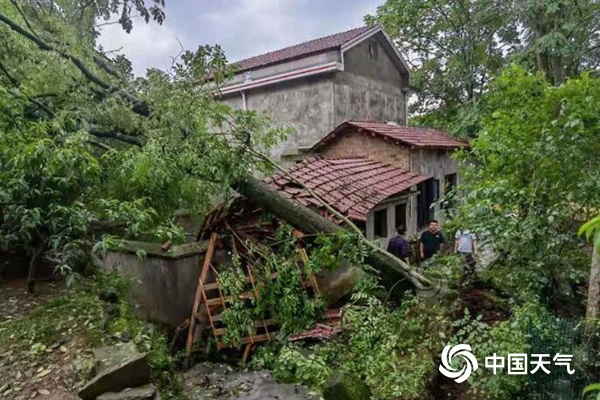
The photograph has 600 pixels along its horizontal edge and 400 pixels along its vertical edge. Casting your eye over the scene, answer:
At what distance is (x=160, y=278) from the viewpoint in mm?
6852

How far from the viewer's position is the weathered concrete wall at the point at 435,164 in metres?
12.2

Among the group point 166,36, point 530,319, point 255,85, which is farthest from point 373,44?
point 530,319

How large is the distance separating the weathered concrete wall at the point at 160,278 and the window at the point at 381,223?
526cm

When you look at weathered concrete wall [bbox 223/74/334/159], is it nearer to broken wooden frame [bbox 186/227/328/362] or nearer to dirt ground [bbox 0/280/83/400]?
broken wooden frame [bbox 186/227/328/362]

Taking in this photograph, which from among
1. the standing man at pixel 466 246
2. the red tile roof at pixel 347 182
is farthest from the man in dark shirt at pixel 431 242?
the red tile roof at pixel 347 182

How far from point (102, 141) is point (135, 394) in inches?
205

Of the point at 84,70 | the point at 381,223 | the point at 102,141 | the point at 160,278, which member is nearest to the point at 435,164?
the point at 381,223

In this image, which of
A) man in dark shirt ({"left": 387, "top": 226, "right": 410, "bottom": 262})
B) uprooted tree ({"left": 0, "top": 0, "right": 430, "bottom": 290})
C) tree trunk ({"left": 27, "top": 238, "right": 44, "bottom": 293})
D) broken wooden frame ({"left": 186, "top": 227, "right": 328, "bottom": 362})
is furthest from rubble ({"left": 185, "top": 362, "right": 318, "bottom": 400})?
man in dark shirt ({"left": 387, "top": 226, "right": 410, "bottom": 262})

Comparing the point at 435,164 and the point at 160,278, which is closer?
the point at 160,278

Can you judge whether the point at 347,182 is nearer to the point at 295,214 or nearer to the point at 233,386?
the point at 295,214

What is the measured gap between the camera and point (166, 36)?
740 centimetres

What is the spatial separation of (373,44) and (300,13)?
4.64 m

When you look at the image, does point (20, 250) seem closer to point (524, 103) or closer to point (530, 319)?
point (530, 319)

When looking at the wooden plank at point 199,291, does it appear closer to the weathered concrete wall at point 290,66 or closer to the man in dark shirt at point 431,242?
the man in dark shirt at point 431,242
